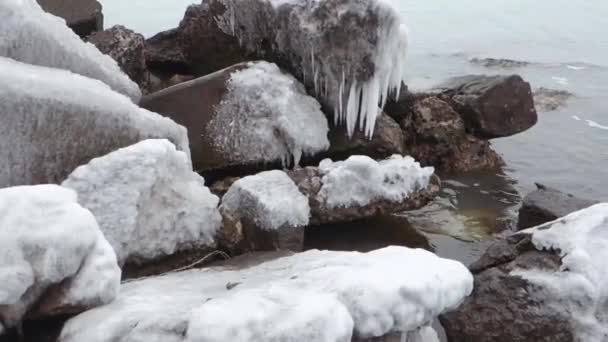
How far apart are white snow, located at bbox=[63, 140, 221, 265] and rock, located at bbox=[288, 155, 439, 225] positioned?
943 millimetres

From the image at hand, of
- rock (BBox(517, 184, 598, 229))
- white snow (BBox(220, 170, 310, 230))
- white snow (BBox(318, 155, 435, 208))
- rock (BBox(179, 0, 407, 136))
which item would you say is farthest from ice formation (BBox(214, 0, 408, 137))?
rock (BBox(517, 184, 598, 229))

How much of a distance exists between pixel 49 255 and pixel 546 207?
4.07 m

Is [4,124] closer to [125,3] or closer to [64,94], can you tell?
[64,94]

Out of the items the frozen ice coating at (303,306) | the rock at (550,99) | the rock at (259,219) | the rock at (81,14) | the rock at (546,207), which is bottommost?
the rock at (550,99)

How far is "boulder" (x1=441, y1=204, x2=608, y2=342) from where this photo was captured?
3.57 meters

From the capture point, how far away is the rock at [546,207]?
5.08m

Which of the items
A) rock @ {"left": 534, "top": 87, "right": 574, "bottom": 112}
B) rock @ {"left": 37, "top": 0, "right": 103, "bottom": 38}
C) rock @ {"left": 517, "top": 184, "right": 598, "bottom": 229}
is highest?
rock @ {"left": 37, "top": 0, "right": 103, "bottom": 38}

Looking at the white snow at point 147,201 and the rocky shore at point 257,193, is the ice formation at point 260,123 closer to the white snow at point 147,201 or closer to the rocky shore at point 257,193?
the rocky shore at point 257,193

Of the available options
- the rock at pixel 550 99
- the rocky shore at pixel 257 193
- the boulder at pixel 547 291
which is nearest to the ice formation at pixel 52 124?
the rocky shore at pixel 257 193

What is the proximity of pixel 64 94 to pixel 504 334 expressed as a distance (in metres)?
3.16

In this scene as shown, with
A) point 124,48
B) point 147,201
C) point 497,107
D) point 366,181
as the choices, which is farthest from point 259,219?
point 497,107

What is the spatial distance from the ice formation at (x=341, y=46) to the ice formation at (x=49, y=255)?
347 centimetres

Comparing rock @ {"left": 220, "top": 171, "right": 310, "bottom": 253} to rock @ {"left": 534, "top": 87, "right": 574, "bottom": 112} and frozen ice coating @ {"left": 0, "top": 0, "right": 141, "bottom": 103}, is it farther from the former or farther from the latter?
rock @ {"left": 534, "top": 87, "right": 574, "bottom": 112}

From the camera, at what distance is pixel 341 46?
5754mm
